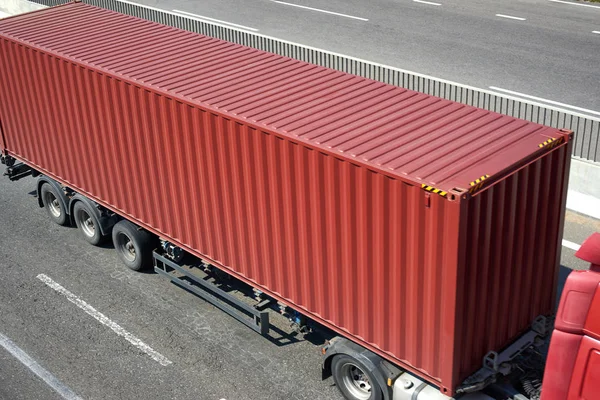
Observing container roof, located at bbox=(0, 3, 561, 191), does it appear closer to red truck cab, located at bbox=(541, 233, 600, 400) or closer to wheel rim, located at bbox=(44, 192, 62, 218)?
red truck cab, located at bbox=(541, 233, 600, 400)

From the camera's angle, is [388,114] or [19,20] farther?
[19,20]

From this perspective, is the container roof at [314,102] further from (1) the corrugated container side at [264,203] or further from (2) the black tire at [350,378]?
(2) the black tire at [350,378]

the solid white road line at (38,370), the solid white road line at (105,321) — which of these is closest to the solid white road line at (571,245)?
the solid white road line at (105,321)

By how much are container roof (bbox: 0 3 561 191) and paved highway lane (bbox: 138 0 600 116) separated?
8826 mm

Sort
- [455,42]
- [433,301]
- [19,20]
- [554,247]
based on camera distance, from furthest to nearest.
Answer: [455,42] < [19,20] < [554,247] < [433,301]

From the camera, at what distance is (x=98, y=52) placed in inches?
469

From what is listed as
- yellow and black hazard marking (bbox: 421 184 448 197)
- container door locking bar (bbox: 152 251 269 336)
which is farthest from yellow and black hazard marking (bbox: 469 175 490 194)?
container door locking bar (bbox: 152 251 269 336)

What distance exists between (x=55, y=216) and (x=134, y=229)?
272 centimetres

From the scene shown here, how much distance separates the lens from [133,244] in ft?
40.0

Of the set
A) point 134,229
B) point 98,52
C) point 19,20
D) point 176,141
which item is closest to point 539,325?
point 176,141

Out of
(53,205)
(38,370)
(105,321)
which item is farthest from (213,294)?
(53,205)

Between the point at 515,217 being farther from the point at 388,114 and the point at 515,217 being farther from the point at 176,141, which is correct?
the point at 176,141

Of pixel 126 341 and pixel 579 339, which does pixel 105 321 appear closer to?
pixel 126 341

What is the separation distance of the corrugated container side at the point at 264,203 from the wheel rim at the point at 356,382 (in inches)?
22.2
